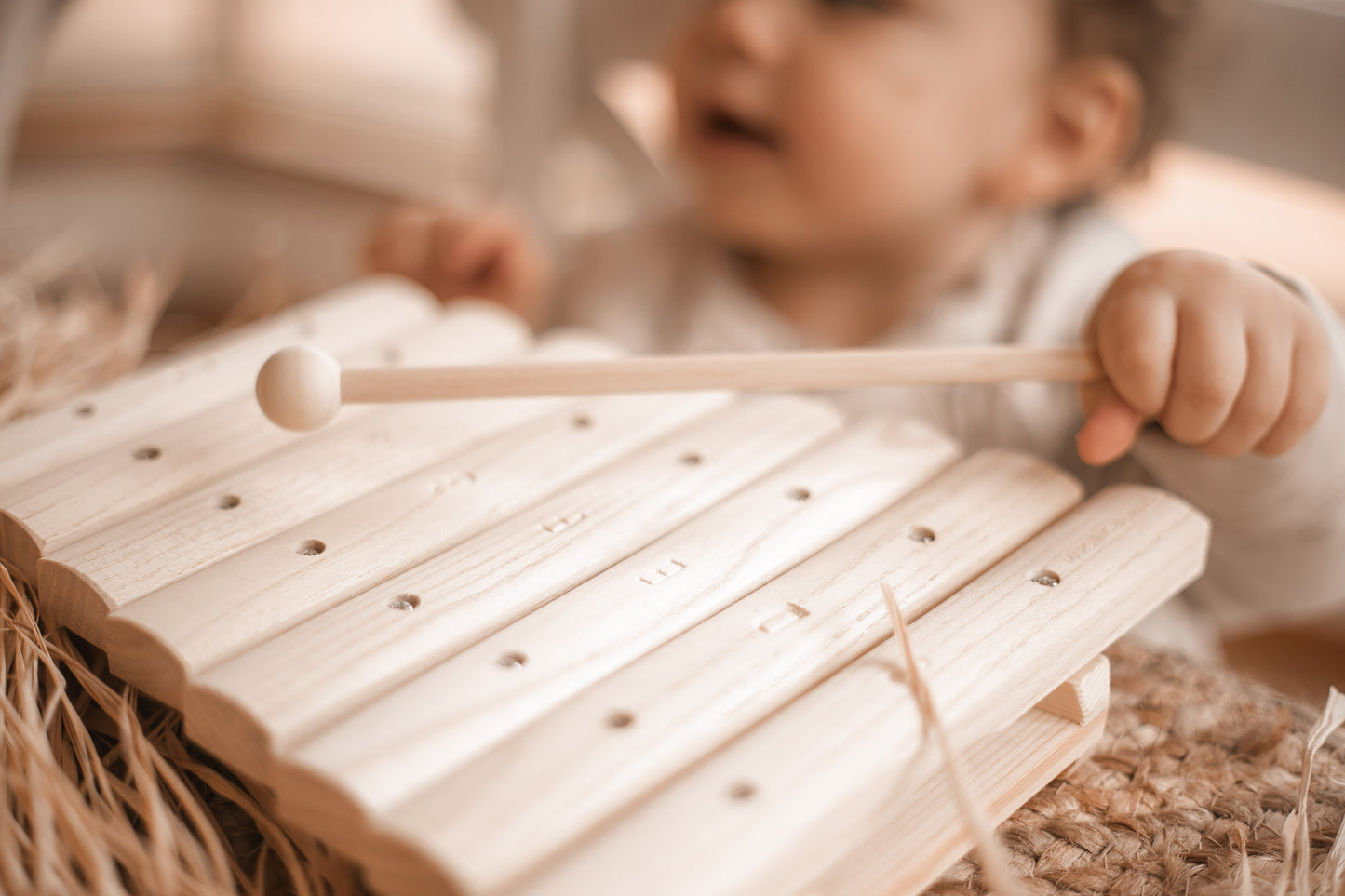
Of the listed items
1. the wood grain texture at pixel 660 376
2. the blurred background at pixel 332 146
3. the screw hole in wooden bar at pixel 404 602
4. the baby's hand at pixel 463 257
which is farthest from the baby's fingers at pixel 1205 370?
the blurred background at pixel 332 146

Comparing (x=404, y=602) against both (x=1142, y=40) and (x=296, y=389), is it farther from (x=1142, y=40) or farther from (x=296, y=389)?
(x=1142, y=40)

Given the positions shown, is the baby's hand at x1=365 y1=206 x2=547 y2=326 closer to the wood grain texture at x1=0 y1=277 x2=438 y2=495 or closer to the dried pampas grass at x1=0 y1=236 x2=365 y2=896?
the wood grain texture at x1=0 y1=277 x2=438 y2=495

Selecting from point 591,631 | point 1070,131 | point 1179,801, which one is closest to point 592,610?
point 591,631

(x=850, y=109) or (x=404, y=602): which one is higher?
(x=850, y=109)

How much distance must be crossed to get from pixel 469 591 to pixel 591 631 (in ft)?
0.17

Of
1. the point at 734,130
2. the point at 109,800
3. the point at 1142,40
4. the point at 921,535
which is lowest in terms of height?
the point at 109,800

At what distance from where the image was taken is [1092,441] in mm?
552

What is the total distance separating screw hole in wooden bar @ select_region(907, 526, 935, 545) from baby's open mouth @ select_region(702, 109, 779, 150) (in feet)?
1.38

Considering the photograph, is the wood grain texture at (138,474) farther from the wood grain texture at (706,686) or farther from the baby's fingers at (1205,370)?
the baby's fingers at (1205,370)

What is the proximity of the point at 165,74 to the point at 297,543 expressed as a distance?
5.12 ft

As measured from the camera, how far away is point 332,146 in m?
1.76

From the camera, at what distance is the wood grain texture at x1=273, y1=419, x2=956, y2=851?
0.36 m

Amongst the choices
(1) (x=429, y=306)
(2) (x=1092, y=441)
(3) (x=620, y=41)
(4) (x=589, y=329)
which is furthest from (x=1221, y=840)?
(3) (x=620, y=41)

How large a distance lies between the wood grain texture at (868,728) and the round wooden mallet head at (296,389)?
0.21m
